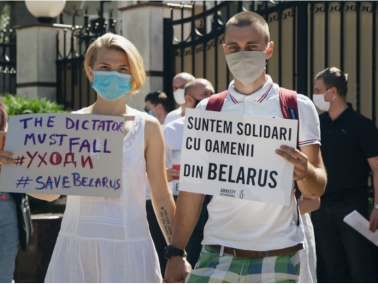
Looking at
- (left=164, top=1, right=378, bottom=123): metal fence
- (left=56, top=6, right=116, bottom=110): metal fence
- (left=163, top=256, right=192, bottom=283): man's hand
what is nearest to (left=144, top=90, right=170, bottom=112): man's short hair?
(left=164, top=1, right=378, bottom=123): metal fence

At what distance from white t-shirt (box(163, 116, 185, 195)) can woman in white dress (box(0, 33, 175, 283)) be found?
2.81m

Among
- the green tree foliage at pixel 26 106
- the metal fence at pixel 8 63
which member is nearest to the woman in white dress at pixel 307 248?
the green tree foliage at pixel 26 106

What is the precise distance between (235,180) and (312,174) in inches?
13.6

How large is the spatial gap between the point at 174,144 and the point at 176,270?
126 inches

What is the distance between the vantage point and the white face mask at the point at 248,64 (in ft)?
13.3

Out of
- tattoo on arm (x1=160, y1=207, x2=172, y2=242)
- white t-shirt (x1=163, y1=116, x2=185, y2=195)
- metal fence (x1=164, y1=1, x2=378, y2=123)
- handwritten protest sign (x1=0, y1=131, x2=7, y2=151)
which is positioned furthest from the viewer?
metal fence (x1=164, y1=1, x2=378, y2=123)

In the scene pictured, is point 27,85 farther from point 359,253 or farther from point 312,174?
point 312,174

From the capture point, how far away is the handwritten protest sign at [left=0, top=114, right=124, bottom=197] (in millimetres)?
4352

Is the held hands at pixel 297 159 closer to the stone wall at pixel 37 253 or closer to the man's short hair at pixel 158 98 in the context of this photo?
the man's short hair at pixel 158 98

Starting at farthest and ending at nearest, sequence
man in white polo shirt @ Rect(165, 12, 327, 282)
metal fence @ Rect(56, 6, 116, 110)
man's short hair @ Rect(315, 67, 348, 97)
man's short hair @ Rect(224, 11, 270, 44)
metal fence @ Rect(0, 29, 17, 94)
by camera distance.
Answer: metal fence @ Rect(0, 29, 17, 94) < metal fence @ Rect(56, 6, 116, 110) < man's short hair @ Rect(315, 67, 348, 97) < man's short hair @ Rect(224, 11, 270, 44) < man in white polo shirt @ Rect(165, 12, 327, 282)

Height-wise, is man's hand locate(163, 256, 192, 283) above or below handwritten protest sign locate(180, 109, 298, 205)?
below

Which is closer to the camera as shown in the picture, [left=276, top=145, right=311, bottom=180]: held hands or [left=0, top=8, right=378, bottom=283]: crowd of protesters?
[left=276, top=145, right=311, bottom=180]: held hands

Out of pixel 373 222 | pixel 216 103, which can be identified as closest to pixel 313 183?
pixel 216 103

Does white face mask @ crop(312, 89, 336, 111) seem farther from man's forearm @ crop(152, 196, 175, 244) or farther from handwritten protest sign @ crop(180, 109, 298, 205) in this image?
handwritten protest sign @ crop(180, 109, 298, 205)
